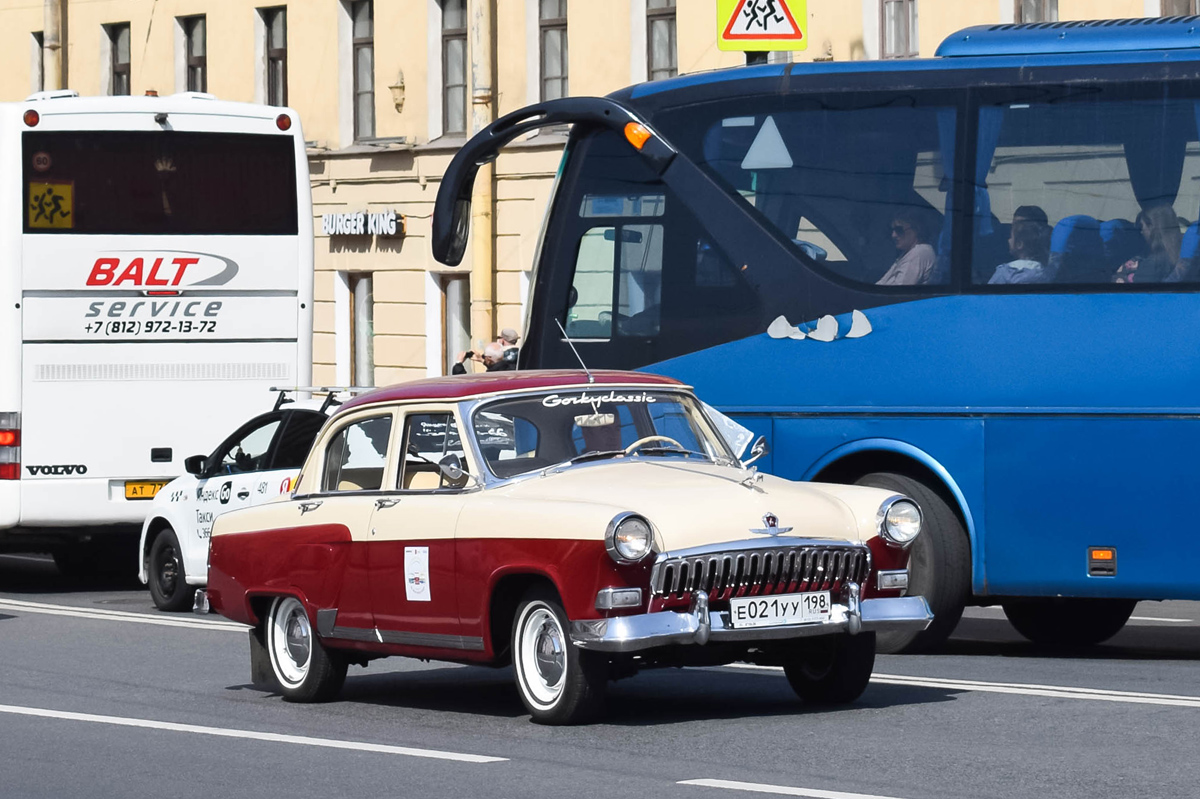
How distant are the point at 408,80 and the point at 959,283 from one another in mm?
21383

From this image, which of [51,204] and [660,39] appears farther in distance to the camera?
[660,39]

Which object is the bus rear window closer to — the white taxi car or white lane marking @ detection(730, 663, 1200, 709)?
the white taxi car

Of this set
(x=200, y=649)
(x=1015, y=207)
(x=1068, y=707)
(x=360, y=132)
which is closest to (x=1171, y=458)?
(x=1015, y=207)

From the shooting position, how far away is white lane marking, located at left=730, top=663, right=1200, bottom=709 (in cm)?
1064

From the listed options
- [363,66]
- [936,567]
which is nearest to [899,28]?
[363,66]

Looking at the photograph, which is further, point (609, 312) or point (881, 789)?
point (609, 312)

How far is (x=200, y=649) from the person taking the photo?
1419cm

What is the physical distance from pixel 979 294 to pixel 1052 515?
1286 mm

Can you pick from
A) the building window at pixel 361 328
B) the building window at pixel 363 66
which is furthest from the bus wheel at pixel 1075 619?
the building window at pixel 363 66

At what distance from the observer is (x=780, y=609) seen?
385 inches

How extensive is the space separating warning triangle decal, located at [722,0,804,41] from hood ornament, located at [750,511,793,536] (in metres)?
7.70

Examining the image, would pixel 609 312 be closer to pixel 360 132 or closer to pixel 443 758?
pixel 443 758

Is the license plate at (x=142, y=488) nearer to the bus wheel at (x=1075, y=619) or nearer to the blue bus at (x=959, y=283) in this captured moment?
the blue bus at (x=959, y=283)

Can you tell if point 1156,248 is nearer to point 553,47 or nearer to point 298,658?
point 298,658
